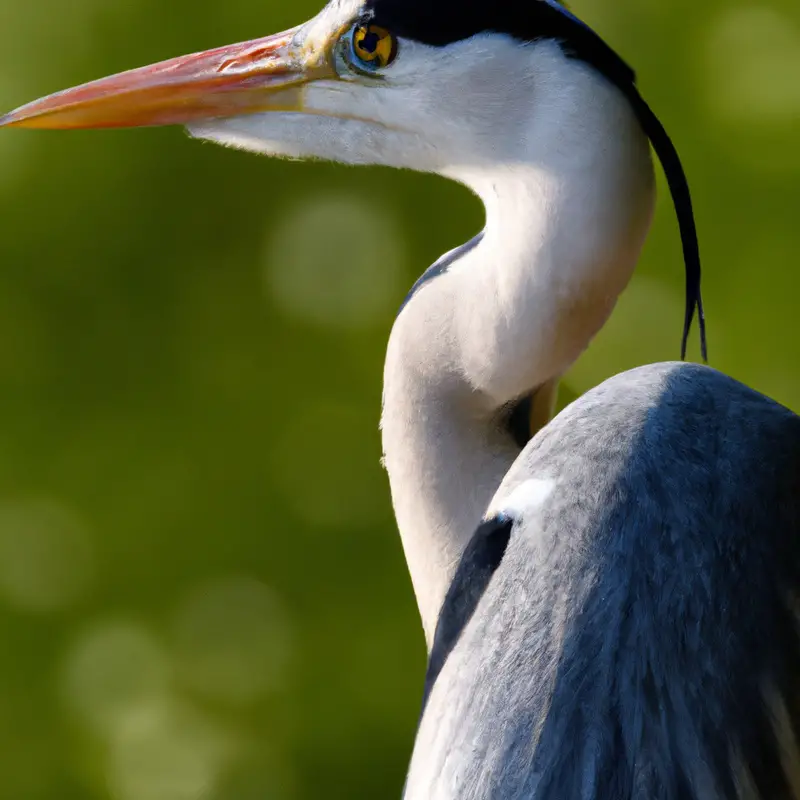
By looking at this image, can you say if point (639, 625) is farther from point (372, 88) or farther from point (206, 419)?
Result: point (206, 419)

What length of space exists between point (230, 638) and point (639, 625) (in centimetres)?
132

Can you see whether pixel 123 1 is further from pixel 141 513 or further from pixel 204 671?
pixel 204 671

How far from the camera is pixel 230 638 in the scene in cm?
174

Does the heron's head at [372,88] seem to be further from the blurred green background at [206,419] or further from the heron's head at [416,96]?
the blurred green background at [206,419]

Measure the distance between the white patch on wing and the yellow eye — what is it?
293 mm

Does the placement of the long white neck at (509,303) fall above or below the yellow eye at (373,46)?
below

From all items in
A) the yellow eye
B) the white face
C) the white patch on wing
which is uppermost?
the yellow eye

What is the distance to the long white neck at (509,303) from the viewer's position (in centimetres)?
63

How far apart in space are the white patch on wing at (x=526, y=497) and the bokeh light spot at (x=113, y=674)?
133cm

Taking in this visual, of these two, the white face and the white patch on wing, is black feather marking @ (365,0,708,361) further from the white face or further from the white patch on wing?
the white patch on wing

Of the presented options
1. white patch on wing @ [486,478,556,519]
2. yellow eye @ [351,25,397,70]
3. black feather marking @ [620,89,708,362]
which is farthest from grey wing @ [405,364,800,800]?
yellow eye @ [351,25,397,70]

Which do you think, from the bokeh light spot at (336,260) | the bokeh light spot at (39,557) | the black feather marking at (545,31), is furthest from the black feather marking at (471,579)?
the bokeh light spot at (39,557)

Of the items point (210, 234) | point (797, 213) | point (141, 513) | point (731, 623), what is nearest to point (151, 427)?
point (141, 513)

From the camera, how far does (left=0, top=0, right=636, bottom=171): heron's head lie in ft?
2.14
